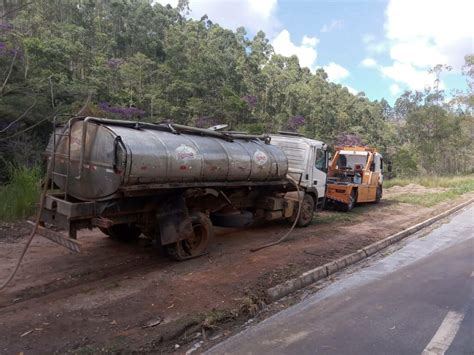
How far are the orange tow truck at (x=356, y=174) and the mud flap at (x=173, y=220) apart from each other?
8229 mm

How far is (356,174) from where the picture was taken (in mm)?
16219

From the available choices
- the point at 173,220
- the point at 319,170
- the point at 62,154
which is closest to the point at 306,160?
the point at 319,170

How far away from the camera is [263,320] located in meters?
5.26

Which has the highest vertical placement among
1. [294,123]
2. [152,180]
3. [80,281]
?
[294,123]

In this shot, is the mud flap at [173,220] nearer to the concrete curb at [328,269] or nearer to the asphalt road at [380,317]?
the concrete curb at [328,269]

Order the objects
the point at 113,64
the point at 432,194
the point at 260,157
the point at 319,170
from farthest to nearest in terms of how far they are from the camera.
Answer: the point at 113,64 → the point at 432,194 → the point at 319,170 → the point at 260,157

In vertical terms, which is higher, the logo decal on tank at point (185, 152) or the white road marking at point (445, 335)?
the logo decal on tank at point (185, 152)

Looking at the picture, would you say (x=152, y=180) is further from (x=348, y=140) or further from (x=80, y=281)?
(x=348, y=140)

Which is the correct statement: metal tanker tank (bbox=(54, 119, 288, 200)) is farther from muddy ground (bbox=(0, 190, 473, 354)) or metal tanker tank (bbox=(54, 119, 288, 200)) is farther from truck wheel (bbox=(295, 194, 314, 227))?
truck wheel (bbox=(295, 194, 314, 227))

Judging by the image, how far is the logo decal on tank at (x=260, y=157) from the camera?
345 inches

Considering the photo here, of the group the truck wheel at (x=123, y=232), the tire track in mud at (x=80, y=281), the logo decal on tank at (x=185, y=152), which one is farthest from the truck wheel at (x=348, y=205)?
the logo decal on tank at (x=185, y=152)

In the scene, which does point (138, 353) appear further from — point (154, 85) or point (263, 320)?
point (154, 85)

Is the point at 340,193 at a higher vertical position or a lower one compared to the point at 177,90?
lower

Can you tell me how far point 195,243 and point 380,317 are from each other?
371cm
